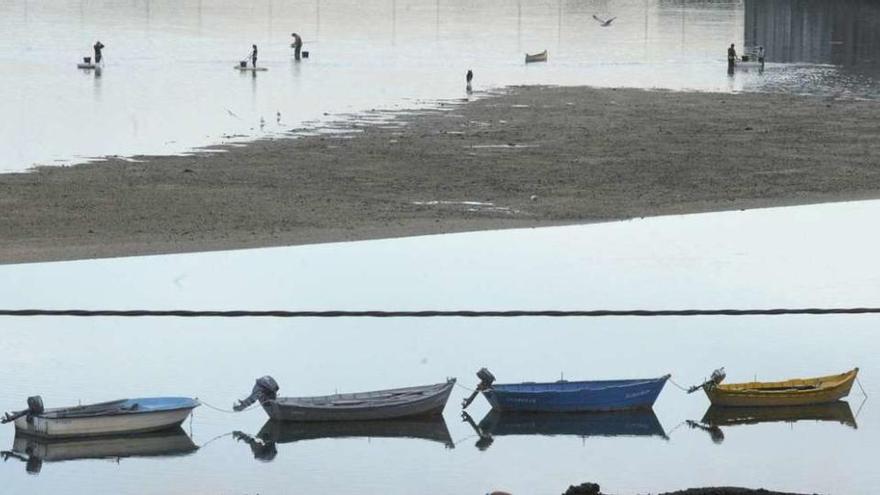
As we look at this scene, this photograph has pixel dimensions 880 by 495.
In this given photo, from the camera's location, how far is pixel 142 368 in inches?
1092

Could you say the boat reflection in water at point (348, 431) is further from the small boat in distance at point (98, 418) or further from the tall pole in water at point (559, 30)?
the tall pole in water at point (559, 30)

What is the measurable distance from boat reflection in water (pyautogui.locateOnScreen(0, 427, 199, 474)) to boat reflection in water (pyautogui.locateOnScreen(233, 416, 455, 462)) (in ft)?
3.12

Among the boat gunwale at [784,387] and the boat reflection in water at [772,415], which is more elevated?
the boat gunwale at [784,387]

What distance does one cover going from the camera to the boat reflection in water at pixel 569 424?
980 inches

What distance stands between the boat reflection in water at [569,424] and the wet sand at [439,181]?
10.9 metres

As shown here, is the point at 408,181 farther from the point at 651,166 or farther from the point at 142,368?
the point at 142,368

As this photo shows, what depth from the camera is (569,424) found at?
25.3 m

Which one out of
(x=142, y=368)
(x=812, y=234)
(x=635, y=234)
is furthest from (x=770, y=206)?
(x=142, y=368)

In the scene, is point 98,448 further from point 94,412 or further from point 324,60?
point 324,60

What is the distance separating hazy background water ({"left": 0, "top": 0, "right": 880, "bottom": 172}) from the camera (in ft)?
186

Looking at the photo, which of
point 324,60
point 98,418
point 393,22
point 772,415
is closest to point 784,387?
point 772,415

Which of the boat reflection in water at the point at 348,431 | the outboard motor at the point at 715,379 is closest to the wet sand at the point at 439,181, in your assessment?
the boat reflection in water at the point at 348,431

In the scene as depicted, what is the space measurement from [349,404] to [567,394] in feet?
10.4

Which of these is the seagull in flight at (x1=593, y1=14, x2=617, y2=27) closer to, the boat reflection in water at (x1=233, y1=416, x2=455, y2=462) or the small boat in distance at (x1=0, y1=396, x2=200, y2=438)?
the boat reflection in water at (x1=233, y1=416, x2=455, y2=462)
